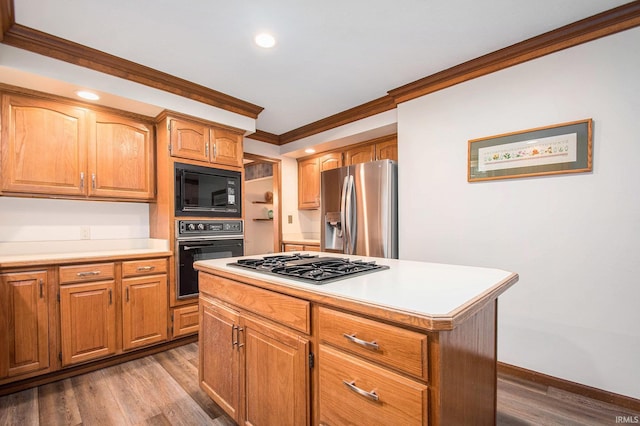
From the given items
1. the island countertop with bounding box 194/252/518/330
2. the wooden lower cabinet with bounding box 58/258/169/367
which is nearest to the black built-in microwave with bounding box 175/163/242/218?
the wooden lower cabinet with bounding box 58/258/169/367

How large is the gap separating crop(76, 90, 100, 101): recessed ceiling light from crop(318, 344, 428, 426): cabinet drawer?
8.76 feet

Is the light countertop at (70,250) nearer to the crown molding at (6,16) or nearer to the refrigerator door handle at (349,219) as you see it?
the crown molding at (6,16)

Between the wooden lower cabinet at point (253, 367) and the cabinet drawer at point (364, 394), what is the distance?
105mm

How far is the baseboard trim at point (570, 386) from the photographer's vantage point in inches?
69.5

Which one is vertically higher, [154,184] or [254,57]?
[254,57]

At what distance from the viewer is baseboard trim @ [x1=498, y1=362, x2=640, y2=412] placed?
5.79 ft

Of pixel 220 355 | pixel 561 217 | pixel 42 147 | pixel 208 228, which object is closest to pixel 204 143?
pixel 208 228

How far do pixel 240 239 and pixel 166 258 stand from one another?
0.78 meters

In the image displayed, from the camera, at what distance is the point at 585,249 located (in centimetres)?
190

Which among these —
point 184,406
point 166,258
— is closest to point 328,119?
point 166,258

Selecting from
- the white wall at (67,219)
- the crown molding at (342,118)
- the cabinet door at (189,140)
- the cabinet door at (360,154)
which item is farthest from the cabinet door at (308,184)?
the white wall at (67,219)

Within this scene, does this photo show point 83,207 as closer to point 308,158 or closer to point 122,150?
point 122,150

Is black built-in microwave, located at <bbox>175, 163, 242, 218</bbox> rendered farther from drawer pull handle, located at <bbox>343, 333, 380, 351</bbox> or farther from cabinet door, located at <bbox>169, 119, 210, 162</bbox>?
drawer pull handle, located at <bbox>343, 333, 380, 351</bbox>

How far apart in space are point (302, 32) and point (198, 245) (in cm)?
211
